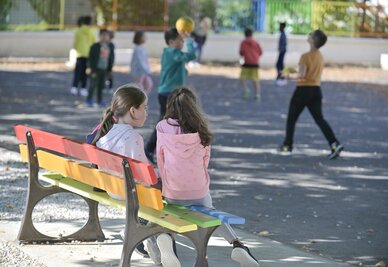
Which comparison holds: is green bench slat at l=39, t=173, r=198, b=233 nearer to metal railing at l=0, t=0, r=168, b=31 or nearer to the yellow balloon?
the yellow balloon

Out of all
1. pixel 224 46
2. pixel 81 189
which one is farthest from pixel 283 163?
pixel 224 46

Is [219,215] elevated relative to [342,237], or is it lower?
elevated

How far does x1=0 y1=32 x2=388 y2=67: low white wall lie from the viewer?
3128 cm

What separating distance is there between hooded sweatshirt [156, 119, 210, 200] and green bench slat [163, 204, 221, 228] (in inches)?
5.0

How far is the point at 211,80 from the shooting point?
25.2 meters

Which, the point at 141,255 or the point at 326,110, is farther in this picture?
the point at 326,110

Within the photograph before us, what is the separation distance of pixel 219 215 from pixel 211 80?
18724mm

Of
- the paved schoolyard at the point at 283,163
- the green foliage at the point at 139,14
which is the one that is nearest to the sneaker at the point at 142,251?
the paved schoolyard at the point at 283,163

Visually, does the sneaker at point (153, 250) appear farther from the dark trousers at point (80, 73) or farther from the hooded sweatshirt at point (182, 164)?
the dark trousers at point (80, 73)

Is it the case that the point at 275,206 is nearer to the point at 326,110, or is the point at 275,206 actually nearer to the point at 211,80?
the point at 326,110

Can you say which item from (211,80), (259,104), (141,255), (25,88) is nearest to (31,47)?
(211,80)

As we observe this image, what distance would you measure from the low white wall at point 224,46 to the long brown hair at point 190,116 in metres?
24.3

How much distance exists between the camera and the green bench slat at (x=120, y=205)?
20.9 feet

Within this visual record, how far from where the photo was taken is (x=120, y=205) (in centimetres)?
702
